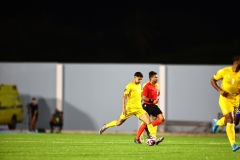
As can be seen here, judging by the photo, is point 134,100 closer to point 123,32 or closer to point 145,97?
point 145,97

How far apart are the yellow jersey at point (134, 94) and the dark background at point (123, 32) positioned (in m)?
51.5

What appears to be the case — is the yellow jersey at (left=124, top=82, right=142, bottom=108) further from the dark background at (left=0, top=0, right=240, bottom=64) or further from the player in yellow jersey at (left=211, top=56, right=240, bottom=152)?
the dark background at (left=0, top=0, right=240, bottom=64)

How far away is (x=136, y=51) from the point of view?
79438 millimetres

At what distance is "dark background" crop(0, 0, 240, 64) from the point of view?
80.4m

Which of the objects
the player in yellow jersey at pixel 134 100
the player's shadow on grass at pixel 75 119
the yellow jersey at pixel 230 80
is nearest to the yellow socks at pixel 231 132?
the yellow jersey at pixel 230 80

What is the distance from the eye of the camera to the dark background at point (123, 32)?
80375mm

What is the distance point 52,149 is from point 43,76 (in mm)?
23825

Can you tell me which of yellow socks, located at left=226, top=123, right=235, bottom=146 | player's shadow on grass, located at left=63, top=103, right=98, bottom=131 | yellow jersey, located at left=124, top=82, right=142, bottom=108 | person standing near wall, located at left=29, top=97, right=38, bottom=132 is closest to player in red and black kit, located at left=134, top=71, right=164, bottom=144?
yellow jersey, located at left=124, top=82, right=142, bottom=108

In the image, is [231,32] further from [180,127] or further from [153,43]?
[180,127]

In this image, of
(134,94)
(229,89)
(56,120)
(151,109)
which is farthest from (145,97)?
(56,120)

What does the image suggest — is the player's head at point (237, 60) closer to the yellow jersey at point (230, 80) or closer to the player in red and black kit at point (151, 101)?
the yellow jersey at point (230, 80)

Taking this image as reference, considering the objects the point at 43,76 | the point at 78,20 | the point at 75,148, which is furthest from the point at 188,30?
the point at 75,148

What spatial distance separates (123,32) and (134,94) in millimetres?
57404

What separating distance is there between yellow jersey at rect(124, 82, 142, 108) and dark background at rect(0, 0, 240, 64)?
51.5 metres
